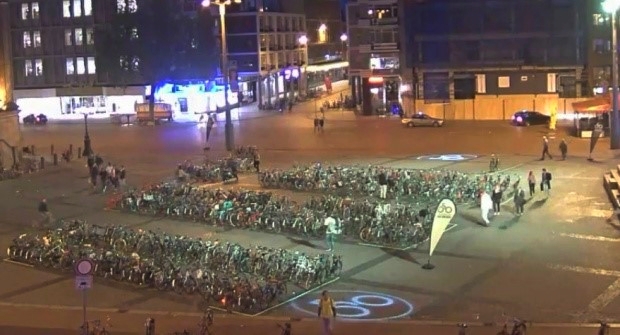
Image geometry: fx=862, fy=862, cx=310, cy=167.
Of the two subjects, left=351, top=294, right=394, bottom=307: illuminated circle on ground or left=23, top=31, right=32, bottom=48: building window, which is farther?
left=23, top=31, right=32, bottom=48: building window

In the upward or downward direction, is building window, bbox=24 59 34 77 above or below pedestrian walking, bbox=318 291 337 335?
above

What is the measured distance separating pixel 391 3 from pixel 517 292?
216 ft

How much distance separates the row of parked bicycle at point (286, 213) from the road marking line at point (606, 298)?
23.0 ft

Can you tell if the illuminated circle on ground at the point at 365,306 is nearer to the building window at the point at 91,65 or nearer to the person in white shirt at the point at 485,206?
the person in white shirt at the point at 485,206

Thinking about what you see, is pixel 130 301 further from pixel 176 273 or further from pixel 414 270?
pixel 414 270

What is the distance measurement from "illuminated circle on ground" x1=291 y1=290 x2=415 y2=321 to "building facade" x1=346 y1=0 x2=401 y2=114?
6405 cm

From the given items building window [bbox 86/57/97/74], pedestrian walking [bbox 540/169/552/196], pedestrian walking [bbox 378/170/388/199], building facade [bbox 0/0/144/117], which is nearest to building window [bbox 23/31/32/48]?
building facade [bbox 0/0/144/117]

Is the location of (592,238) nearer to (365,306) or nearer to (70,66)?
(365,306)

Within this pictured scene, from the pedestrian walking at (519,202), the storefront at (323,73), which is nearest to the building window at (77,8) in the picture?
the storefront at (323,73)

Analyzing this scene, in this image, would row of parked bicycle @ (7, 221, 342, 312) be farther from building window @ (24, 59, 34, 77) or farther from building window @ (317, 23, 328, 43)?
building window @ (317, 23, 328, 43)

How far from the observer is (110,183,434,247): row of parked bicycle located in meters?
28.2

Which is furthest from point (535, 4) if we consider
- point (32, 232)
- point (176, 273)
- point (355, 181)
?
point (176, 273)

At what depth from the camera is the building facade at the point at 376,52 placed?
280ft

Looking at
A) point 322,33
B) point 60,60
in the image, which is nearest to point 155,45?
point 60,60
